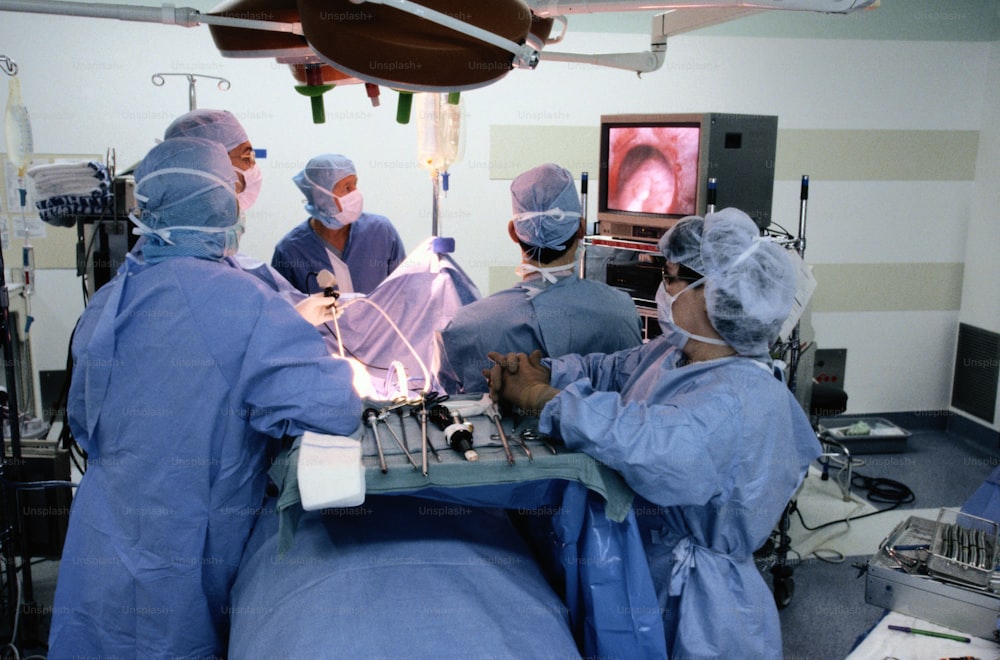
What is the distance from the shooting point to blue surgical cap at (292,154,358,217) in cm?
310

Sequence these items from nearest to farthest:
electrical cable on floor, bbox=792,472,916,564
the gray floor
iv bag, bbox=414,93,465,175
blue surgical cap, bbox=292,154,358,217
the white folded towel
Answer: the white folded towel
iv bag, bbox=414,93,465,175
the gray floor
blue surgical cap, bbox=292,154,358,217
electrical cable on floor, bbox=792,472,916,564

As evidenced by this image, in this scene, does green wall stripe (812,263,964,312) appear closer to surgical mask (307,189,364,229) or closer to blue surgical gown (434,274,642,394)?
surgical mask (307,189,364,229)

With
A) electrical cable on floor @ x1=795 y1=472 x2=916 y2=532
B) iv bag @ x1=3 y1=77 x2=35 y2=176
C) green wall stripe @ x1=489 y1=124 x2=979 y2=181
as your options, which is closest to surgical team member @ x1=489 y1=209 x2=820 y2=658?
electrical cable on floor @ x1=795 y1=472 x2=916 y2=532

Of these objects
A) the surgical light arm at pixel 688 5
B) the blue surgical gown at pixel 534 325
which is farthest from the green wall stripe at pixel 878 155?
the surgical light arm at pixel 688 5

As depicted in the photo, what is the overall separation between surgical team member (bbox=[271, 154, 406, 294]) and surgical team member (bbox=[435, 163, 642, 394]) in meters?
1.10

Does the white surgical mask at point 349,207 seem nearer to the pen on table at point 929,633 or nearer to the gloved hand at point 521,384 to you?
the gloved hand at point 521,384

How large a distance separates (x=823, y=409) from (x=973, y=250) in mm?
1535

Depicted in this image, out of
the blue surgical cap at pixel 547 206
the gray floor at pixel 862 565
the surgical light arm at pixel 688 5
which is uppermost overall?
the surgical light arm at pixel 688 5

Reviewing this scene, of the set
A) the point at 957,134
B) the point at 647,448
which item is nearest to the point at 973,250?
the point at 957,134

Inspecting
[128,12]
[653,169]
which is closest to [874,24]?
[653,169]

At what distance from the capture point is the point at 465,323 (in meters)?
2.21

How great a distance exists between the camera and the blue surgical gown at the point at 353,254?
11.0 ft

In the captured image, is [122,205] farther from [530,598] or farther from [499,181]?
[499,181]

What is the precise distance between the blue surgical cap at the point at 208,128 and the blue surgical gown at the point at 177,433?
0.76 metres
